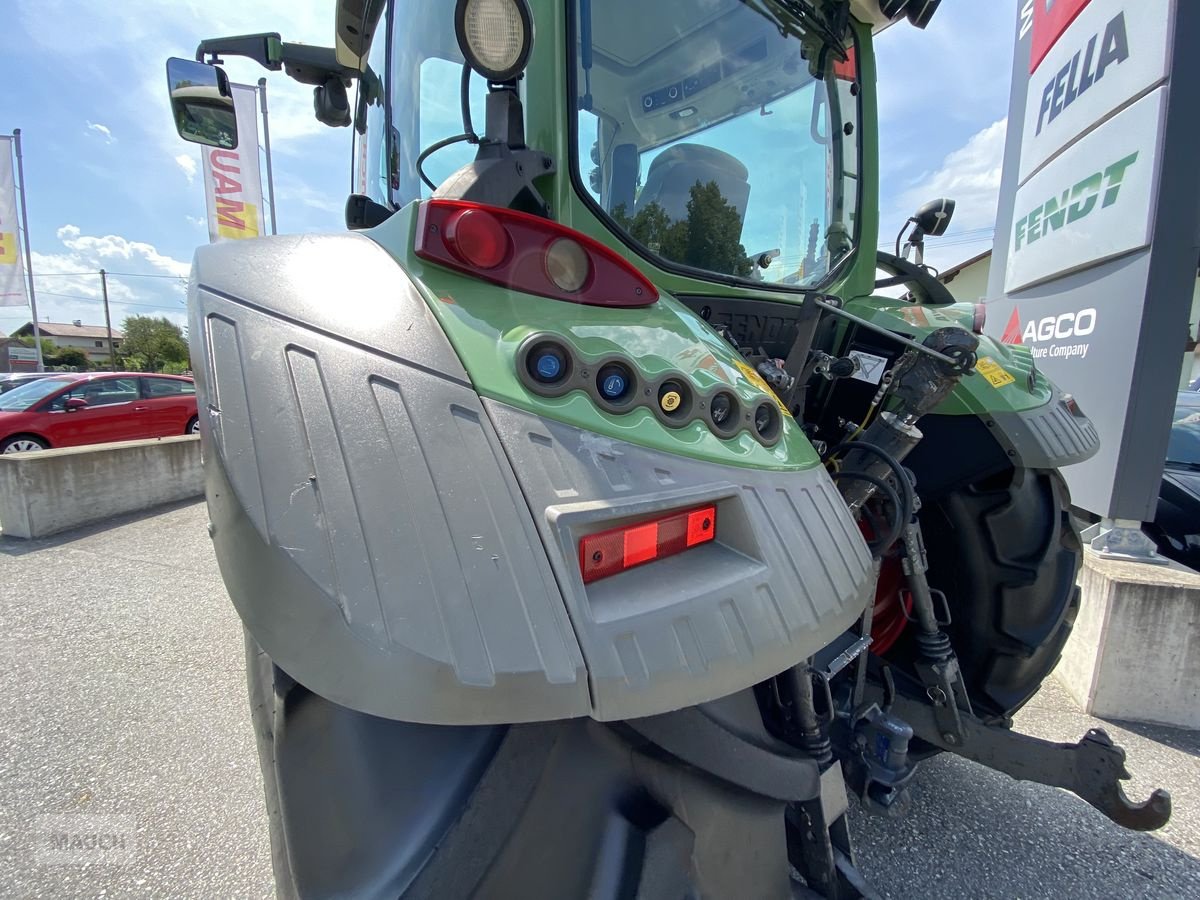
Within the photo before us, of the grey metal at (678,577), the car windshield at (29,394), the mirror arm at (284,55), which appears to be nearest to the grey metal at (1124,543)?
the grey metal at (678,577)

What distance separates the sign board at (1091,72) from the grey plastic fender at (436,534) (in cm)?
451

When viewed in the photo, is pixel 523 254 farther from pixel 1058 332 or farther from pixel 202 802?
pixel 1058 332

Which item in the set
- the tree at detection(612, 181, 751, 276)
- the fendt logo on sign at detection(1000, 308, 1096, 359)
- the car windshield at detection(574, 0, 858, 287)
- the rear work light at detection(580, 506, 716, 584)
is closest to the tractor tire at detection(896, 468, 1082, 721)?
the car windshield at detection(574, 0, 858, 287)

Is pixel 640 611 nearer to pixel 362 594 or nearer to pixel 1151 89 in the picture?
pixel 362 594

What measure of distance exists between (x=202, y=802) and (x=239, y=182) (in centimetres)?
978

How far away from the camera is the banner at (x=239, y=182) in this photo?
831 cm

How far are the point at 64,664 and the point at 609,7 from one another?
4008mm

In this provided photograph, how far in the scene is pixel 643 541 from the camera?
2.73 feet

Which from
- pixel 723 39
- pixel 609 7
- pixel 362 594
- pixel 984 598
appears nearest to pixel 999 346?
pixel 984 598

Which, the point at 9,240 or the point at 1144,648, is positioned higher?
the point at 9,240

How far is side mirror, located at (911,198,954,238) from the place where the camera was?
7.65ft

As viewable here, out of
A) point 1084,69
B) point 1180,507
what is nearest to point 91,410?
point 1084,69

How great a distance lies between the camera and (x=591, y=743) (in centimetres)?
86

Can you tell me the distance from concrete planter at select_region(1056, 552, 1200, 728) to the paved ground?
107mm
